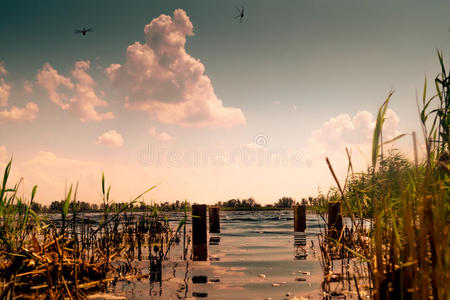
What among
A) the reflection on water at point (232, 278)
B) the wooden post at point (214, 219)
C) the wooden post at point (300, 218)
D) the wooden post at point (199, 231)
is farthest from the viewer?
the wooden post at point (214, 219)

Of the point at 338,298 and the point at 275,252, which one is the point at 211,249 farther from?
the point at 338,298

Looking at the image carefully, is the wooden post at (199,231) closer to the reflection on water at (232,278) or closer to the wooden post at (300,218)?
the reflection on water at (232,278)

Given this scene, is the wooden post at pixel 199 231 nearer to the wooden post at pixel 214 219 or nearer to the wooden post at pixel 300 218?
the wooden post at pixel 300 218

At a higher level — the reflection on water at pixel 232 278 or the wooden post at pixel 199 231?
the wooden post at pixel 199 231

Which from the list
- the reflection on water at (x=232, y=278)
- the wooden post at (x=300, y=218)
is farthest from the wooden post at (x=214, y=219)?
the reflection on water at (x=232, y=278)

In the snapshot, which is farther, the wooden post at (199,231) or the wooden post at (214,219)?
the wooden post at (214,219)

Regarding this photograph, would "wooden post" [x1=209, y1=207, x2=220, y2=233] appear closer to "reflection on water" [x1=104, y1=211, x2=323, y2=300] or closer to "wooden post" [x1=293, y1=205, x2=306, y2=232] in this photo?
"wooden post" [x1=293, y1=205, x2=306, y2=232]

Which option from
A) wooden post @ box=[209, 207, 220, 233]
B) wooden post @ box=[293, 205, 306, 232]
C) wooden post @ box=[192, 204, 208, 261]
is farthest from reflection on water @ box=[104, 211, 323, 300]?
wooden post @ box=[209, 207, 220, 233]

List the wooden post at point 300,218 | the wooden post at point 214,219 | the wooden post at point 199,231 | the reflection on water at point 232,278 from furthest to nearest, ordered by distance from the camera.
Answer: the wooden post at point 214,219, the wooden post at point 300,218, the wooden post at point 199,231, the reflection on water at point 232,278

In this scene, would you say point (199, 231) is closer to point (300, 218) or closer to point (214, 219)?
point (300, 218)

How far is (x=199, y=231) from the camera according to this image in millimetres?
8477

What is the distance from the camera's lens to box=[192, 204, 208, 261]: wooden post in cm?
815

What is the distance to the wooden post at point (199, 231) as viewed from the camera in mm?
8148

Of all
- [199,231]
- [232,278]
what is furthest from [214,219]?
[232,278]
